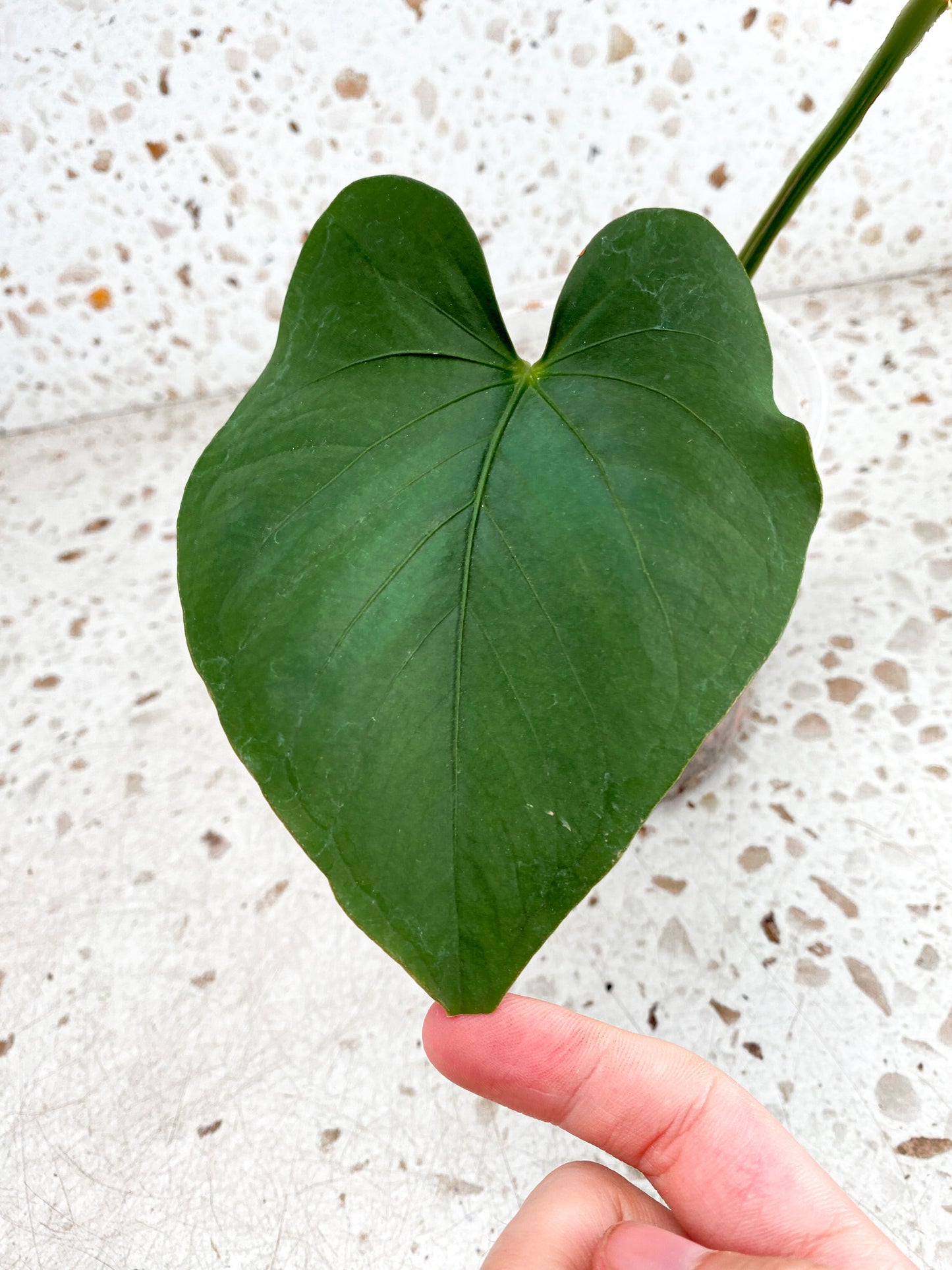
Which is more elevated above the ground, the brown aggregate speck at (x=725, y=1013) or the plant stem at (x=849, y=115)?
the plant stem at (x=849, y=115)

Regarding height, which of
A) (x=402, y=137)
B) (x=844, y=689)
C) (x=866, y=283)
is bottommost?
(x=844, y=689)

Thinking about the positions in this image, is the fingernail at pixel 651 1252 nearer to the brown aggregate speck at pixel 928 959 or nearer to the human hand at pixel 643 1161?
the human hand at pixel 643 1161

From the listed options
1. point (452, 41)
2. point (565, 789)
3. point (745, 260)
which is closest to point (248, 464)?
point (565, 789)

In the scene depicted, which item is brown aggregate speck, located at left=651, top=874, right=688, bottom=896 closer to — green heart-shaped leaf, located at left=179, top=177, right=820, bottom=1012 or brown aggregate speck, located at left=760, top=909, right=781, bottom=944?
brown aggregate speck, located at left=760, top=909, right=781, bottom=944

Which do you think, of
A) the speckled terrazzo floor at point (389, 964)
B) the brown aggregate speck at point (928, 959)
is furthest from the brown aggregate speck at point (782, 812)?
the brown aggregate speck at point (928, 959)

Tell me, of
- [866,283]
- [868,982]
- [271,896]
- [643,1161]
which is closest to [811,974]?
[868,982]

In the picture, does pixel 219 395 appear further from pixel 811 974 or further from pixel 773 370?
pixel 811 974
